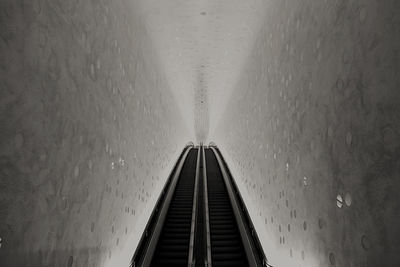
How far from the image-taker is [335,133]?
7.54ft

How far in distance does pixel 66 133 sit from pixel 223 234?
162 inches

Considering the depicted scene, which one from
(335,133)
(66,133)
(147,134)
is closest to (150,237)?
(147,134)

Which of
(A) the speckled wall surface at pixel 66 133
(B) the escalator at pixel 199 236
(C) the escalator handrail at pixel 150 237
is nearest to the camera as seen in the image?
(A) the speckled wall surface at pixel 66 133

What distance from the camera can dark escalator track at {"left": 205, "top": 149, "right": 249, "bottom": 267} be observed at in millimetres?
4566

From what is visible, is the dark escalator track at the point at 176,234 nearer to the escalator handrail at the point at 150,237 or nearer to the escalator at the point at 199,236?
the escalator at the point at 199,236

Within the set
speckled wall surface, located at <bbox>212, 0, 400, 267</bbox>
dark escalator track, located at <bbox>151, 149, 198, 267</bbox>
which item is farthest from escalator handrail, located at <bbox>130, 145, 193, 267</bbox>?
speckled wall surface, located at <bbox>212, 0, 400, 267</bbox>

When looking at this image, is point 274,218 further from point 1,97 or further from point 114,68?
point 1,97

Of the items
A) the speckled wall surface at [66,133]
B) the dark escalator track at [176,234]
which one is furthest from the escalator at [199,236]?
the speckled wall surface at [66,133]

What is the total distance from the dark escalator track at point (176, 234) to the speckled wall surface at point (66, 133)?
2.07ft

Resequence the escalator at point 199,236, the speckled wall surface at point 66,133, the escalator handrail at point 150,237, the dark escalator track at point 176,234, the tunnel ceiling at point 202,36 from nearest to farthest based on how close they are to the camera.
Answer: the speckled wall surface at point 66,133 < the escalator handrail at point 150,237 < the escalator at point 199,236 < the dark escalator track at point 176,234 < the tunnel ceiling at point 202,36

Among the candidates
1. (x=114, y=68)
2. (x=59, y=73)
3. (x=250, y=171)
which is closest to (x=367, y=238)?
(x=59, y=73)

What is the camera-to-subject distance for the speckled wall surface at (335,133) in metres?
1.65

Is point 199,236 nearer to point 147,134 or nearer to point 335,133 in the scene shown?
point 147,134

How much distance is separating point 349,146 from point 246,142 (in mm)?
5722
